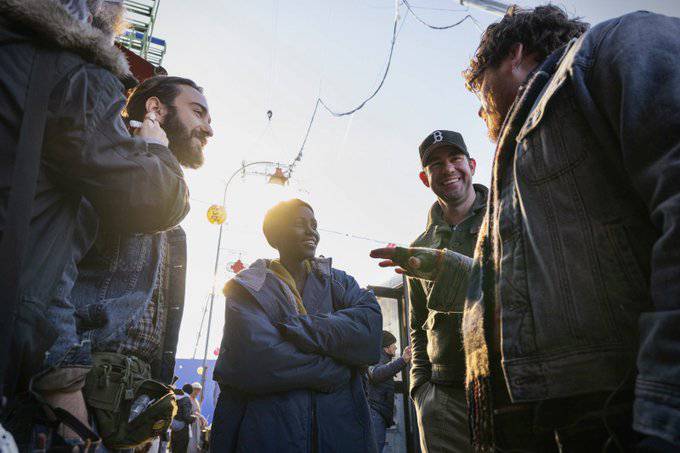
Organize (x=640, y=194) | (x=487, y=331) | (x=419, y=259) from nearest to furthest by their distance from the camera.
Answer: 1. (x=640, y=194)
2. (x=487, y=331)
3. (x=419, y=259)

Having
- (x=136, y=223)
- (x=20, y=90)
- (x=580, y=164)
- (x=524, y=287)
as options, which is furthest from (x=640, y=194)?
(x=20, y=90)

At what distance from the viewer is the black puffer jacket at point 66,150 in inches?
48.4

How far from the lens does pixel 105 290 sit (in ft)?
6.57

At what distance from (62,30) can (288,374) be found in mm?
2030

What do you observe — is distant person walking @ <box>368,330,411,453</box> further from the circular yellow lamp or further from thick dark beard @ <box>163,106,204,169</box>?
Answer: the circular yellow lamp

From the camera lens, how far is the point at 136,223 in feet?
5.28

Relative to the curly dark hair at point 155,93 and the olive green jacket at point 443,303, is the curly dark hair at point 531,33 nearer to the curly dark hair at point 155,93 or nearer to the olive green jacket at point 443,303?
the olive green jacket at point 443,303

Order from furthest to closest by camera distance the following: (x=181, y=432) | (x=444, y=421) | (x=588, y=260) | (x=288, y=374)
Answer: (x=181, y=432) → (x=444, y=421) → (x=288, y=374) → (x=588, y=260)

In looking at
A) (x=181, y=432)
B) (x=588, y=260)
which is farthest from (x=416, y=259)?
(x=181, y=432)

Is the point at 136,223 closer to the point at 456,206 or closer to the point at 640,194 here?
the point at 640,194

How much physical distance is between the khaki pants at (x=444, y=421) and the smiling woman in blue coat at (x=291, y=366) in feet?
1.66

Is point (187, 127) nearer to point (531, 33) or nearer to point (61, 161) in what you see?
point (61, 161)

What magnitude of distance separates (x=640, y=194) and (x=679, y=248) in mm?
221

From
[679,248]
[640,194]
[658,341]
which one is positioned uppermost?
[640,194]
